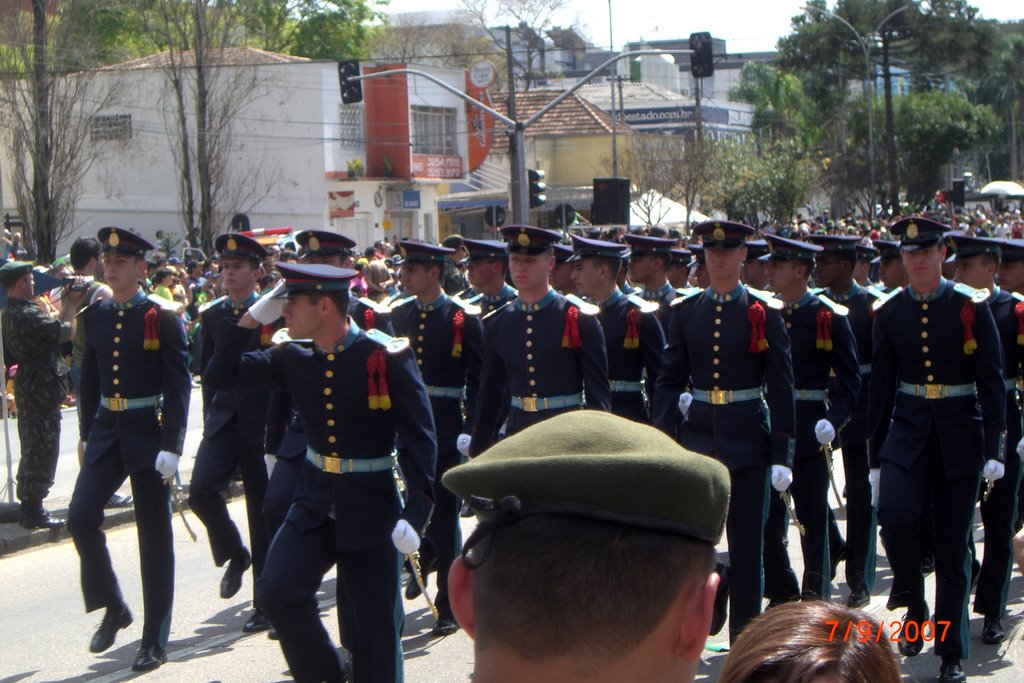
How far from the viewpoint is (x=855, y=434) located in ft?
27.5

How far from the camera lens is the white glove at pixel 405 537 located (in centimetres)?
546

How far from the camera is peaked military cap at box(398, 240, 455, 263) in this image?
8.48 meters

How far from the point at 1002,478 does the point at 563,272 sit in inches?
150

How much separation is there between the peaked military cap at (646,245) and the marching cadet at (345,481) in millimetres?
3581

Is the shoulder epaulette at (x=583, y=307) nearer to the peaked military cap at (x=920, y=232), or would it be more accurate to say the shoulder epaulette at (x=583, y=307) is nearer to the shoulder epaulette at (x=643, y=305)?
the shoulder epaulette at (x=643, y=305)

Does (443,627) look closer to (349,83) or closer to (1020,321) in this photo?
(1020,321)

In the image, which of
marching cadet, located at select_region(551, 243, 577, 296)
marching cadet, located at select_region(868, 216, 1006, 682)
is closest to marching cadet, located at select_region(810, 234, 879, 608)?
marching cadet, located at select_region(868, 216, 1006, 682)

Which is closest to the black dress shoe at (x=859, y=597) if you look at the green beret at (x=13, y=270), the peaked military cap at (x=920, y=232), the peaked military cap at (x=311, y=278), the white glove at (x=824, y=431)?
the white glove at (x=824, y=431)

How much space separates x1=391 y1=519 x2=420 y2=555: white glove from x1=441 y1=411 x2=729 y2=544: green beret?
3.41m

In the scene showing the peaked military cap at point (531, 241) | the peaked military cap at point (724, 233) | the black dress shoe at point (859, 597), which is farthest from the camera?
the black dress shoe at point (859, 597)

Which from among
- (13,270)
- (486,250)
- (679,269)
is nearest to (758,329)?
(486,250)

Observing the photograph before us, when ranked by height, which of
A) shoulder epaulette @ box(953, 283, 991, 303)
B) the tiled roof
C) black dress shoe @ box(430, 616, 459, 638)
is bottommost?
black dress shoe @ box(430, 616, 459, 638)

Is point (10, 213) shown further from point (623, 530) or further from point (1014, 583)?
point (623, 530)

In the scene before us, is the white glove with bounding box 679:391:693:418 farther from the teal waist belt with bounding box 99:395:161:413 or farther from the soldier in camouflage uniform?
the soldier in camouflage uniform
